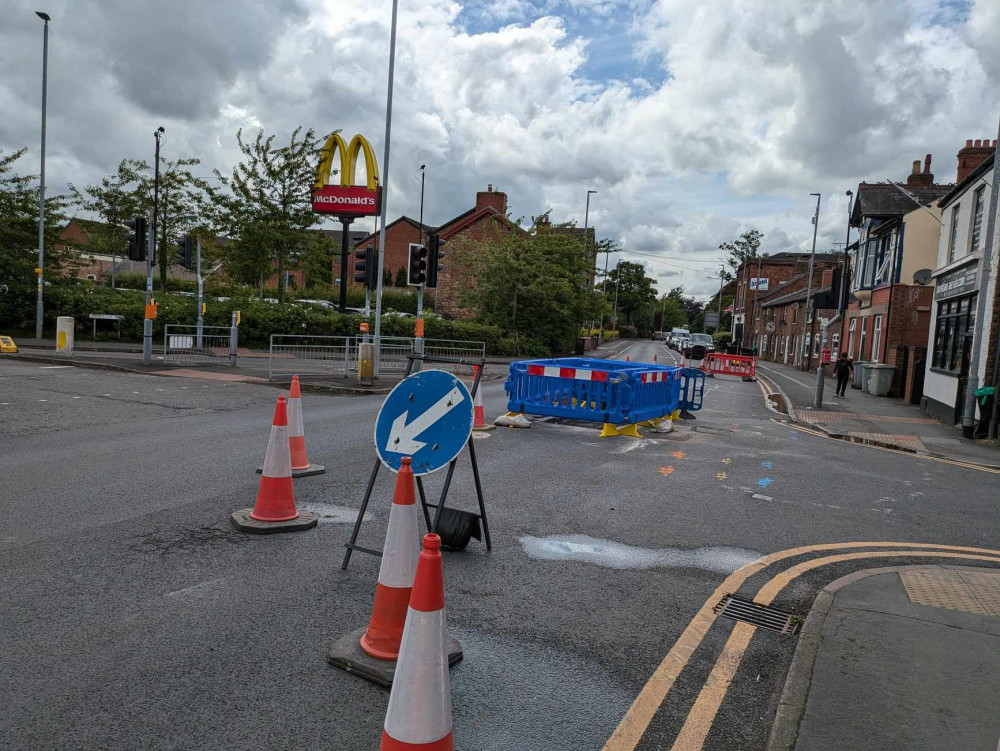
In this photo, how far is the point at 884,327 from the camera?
28312 millimetres

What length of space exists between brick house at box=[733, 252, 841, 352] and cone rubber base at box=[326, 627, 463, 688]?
67585 mm

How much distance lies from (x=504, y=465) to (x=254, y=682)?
565cm

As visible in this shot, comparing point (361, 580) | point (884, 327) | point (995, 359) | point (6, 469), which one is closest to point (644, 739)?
point (361, 580)

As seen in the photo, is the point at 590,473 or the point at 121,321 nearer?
the point at 590,473

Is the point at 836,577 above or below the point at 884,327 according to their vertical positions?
below

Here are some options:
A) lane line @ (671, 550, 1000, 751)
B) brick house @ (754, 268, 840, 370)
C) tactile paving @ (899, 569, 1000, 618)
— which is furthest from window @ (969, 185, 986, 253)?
brick house @ (754, 268, 840, 370)

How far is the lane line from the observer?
10.5 ft

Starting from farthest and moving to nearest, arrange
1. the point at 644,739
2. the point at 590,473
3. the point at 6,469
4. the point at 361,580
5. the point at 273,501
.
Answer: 1. the point at 590,473
2. the point at 6,469
3. the point at 273,501
4. the point at 361,580
5. the point at 644,739

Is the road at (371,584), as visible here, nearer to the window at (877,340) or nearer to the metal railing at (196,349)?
the metal railing at (196,349)

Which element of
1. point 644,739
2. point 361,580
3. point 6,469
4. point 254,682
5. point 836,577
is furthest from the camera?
point 6,469

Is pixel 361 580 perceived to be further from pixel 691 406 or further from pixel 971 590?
pixel 691 406

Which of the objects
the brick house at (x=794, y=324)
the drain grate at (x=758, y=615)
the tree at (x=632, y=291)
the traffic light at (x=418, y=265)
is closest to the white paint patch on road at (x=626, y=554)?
the drain grate at (x=758, y=615)

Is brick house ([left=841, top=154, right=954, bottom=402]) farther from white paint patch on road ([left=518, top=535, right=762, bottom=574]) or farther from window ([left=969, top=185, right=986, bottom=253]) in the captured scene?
white paint patch on road ([left=518, top=535, right=762, bottom=574])

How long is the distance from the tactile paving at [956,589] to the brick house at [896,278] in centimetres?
1988
